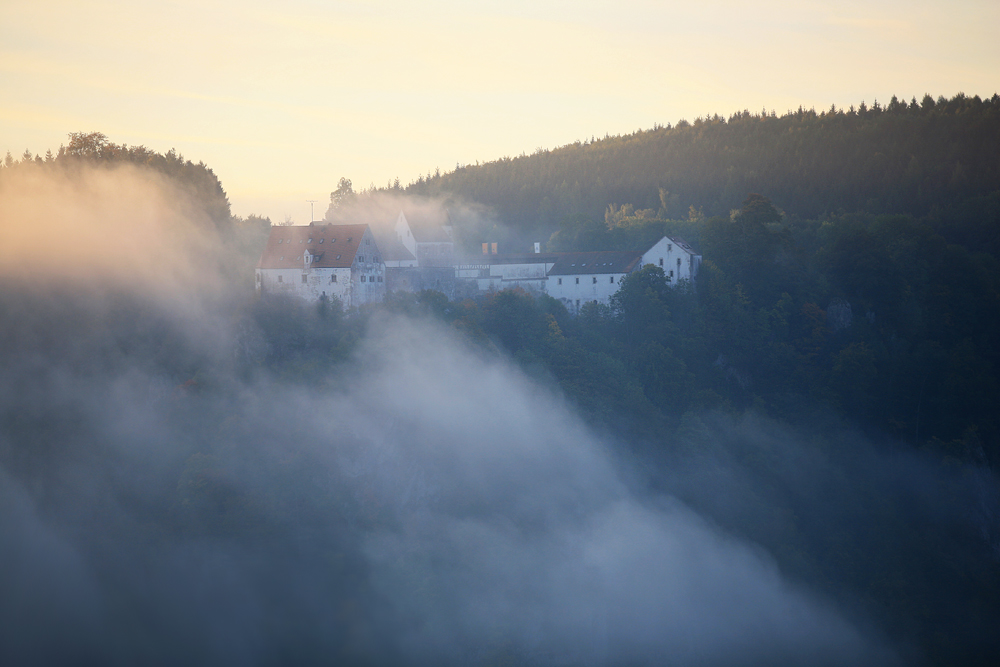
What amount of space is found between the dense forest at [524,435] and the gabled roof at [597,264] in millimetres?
2523

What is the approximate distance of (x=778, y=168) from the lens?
11281 cm

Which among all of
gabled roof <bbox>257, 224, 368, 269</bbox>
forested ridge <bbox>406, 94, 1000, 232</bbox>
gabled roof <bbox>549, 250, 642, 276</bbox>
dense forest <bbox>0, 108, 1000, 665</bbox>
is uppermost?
forested ridge <bbox>406, 94, 1000, 232</bbox>

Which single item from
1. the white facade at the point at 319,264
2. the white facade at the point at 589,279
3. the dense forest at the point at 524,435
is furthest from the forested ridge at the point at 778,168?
the white facade at the point at 319,264

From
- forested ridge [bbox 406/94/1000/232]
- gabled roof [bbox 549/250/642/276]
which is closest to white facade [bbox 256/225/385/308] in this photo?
gabled roof [bbox 549/250/642/276]

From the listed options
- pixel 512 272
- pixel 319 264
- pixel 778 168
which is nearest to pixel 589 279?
pixel 512 272

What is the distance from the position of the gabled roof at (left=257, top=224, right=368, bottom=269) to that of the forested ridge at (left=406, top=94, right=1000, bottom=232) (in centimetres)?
5848

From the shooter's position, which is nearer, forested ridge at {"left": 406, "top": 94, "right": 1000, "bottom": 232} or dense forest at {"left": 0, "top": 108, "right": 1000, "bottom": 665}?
Answer: dense forest at {"left": 0, "top": 108, "right": 1000, "bottom": 665}

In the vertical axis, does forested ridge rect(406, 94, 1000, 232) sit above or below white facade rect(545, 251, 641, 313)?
above

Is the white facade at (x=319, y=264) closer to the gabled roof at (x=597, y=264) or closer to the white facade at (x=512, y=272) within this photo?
the white facade at (x=512, y=272)

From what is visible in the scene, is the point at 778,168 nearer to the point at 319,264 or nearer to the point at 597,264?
the point at 597,264

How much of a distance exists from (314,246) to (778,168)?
81.9 m

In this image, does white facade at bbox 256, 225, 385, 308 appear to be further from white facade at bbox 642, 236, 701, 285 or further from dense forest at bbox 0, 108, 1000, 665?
white facade at bbox 642, 236, 701, 285

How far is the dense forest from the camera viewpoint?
4531cm

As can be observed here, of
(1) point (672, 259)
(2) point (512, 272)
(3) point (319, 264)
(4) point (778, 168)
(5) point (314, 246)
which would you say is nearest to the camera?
(3) point (319, 264)
